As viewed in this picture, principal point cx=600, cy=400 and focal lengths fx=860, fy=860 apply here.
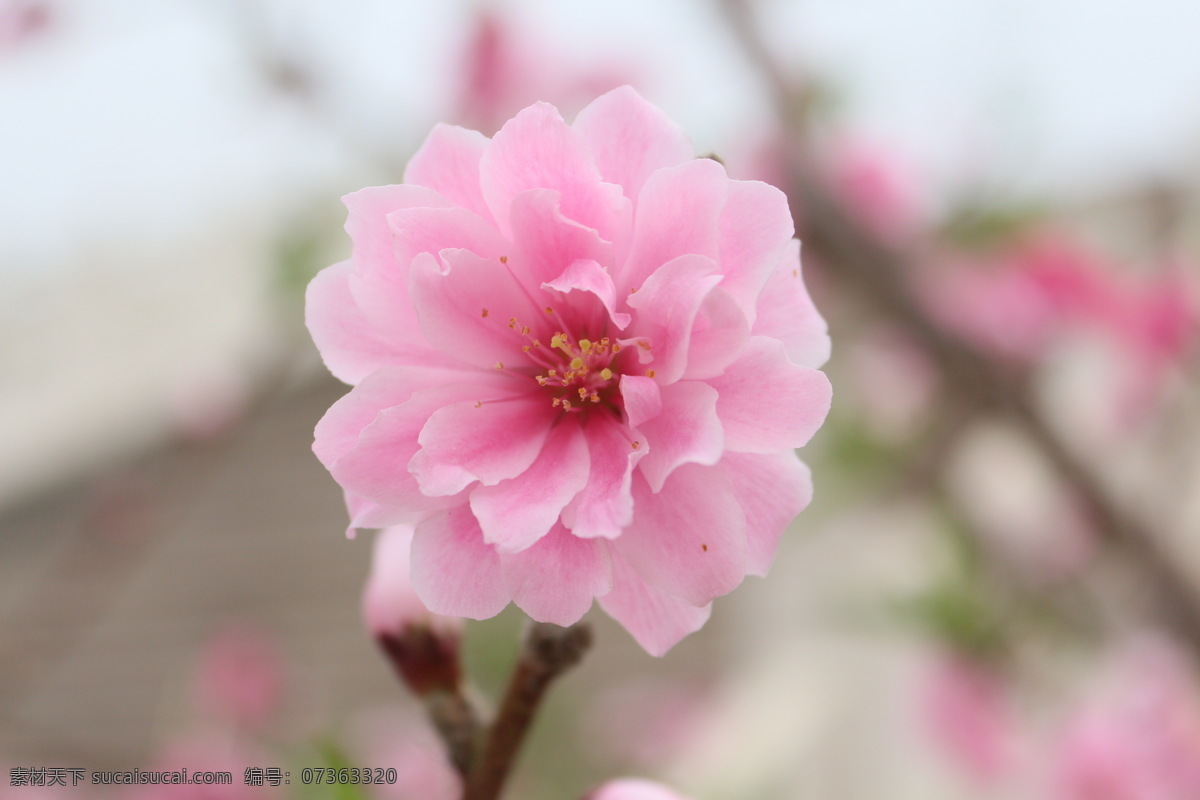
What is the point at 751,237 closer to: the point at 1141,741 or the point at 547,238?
the point at 547,238

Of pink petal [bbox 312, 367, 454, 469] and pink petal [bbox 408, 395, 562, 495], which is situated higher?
pink petal [bbox 312, 367, 454, 469]

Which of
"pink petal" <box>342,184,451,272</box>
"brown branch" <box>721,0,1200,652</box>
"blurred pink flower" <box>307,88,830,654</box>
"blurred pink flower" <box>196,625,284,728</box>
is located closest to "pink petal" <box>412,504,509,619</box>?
"blurred pink flower" <box>307,88,830,654</box>

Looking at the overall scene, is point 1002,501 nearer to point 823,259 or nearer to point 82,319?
point 823,259

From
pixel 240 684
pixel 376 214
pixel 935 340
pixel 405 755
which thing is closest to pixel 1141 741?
pixel 935 340

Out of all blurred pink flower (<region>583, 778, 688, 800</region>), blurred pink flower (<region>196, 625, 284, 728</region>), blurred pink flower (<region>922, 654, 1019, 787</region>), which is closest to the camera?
blurred pink flower (<region>583, 778, 688, 800</region>)

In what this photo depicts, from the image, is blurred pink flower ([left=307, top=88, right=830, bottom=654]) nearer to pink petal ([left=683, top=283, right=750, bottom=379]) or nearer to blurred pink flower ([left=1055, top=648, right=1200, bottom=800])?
pink petal ([left=683, top=283, right=750, bottom=379])
